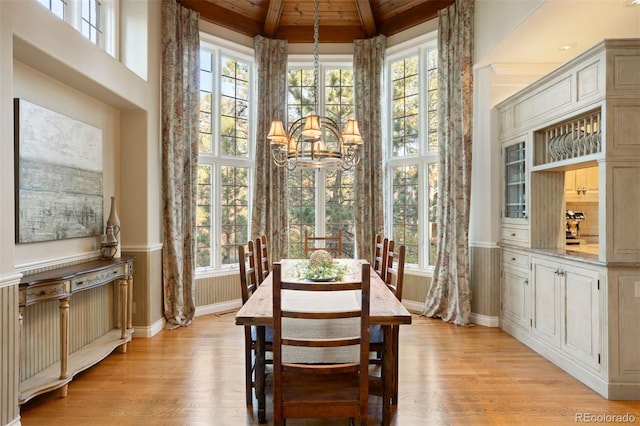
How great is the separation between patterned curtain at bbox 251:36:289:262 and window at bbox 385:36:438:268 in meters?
1.53

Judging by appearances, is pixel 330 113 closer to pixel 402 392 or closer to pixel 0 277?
pixel 402 392

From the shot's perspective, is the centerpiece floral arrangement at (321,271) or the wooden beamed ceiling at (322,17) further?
the wooden beamed ceiling at (322,17)

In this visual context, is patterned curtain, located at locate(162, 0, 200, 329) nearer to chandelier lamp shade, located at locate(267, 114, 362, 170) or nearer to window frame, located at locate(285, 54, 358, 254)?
window frame, located at locate(285, 54, 358, 254)

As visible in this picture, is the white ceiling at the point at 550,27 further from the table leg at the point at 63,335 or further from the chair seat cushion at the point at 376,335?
the table leg at the point at 63,335

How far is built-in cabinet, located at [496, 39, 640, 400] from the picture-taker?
2953 millimetres

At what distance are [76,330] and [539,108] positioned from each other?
491 centimetres

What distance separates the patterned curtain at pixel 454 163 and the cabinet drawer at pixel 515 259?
16.5 inches

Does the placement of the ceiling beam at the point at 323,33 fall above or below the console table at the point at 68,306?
above

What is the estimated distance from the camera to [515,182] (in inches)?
178

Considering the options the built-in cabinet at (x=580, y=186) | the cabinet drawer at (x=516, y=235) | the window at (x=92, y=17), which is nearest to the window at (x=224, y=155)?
the window at (x=92, y=17)

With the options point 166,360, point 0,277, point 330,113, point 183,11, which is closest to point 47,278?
point 0,277

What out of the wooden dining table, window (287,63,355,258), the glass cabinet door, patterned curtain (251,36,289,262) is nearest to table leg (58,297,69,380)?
the wooden dining table

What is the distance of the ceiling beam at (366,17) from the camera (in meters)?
5.50

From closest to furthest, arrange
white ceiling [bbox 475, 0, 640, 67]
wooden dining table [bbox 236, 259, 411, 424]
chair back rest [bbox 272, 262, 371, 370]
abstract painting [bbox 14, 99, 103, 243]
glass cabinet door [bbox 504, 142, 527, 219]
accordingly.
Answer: chair back rest [bbox 272, 262, 371, 370] < wooden dining table [bbox 236, 259, 411, 424] < abstract painting [bbox 14, 99, 103, 243] < white ceiling [bbox 475, 0, 640, 67] < glass cabinet door [bbox 504, 142, 527, 219]
